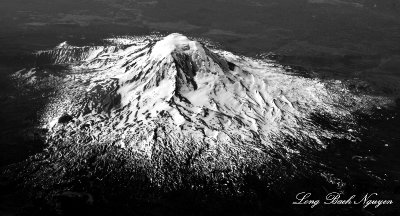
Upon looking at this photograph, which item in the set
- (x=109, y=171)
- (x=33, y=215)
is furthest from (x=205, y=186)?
(x=33, y=215)

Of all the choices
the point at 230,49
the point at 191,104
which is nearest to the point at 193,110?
the point at 191,104

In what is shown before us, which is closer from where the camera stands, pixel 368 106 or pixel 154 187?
pixel 154 187

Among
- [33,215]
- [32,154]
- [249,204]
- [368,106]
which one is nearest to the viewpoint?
[33,215]

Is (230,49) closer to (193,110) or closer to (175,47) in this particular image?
(175,47)

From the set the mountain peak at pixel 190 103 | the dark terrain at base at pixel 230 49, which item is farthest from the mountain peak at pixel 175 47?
the dark terrain at base at pixel 230 49

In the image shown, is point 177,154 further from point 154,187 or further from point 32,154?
point 32,154

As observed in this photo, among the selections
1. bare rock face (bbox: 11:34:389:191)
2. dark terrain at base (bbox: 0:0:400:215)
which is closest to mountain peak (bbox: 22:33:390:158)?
bare rock face (bbox: 11:34:389:191)

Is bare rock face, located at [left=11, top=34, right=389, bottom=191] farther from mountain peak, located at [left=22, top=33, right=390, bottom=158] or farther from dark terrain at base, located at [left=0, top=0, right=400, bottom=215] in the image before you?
dark terrain at base, located at [left=0, top=0, right=400, bottom=215]
